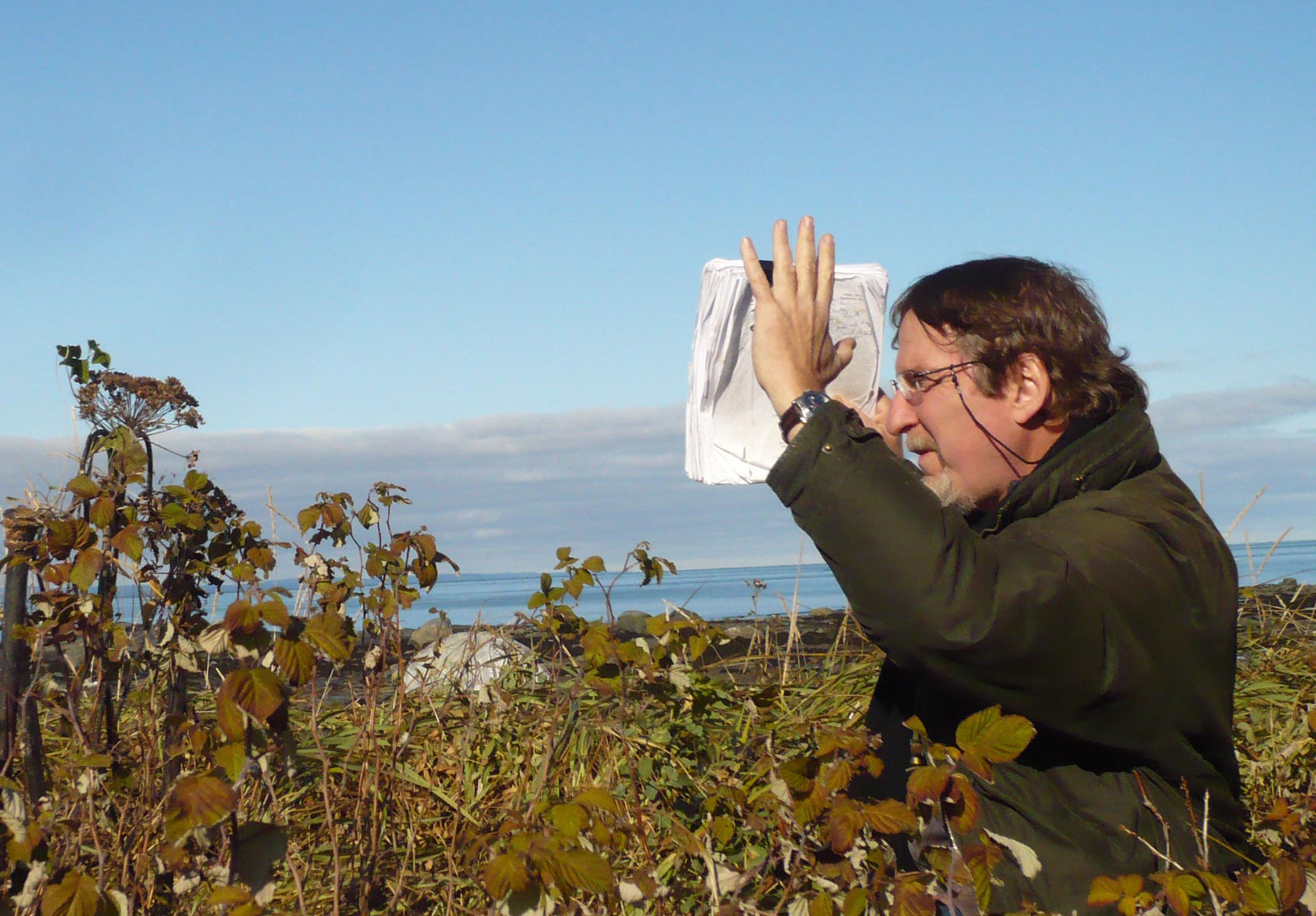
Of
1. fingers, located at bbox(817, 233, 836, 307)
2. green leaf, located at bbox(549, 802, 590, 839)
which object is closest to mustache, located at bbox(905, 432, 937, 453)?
fingers, located at bbox(817, 233, 836, 307)

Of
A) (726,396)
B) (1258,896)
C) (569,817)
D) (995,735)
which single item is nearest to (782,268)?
(726,396)

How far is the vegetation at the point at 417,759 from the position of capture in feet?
5.79

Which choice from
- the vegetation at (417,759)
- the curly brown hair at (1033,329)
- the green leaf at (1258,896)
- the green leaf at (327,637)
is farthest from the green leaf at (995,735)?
the green leaf at (327,637)

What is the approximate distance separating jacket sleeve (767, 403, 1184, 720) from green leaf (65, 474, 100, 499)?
193 centimetres

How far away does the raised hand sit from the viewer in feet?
6.38

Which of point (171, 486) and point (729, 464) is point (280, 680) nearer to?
point (729, 464)

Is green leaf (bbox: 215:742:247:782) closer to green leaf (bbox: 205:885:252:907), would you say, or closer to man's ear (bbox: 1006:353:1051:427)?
green leaf (bbox: 205:885:252:907)

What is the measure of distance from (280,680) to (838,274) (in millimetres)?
1512

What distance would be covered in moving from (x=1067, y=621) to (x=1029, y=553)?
0.11 meters

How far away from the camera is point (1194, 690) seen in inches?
75.7

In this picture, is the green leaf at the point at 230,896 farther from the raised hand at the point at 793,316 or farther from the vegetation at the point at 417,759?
the raised hand at the point at 793,316

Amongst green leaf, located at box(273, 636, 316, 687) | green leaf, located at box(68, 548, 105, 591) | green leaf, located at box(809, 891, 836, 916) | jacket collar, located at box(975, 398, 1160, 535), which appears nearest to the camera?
green leaf, located at box(809, 891, 836, 916)

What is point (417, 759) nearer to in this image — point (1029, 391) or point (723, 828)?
point (723, 828)

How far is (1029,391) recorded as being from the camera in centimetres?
236
